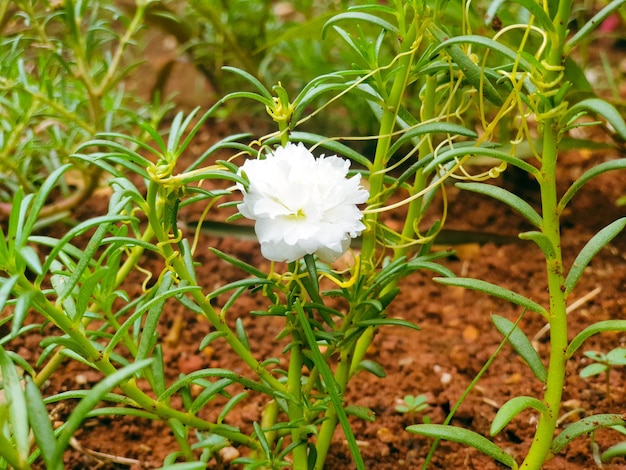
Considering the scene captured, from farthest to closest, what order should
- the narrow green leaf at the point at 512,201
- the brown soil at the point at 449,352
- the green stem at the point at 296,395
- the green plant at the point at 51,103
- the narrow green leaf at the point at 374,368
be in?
the green plant at the point at 51,103 < the brown soil at the point at 449,352 < the narrow green leaf at the point at 374,368 < the green stem at the point at 296,395 < the narrow green leaf at the point at 512,201

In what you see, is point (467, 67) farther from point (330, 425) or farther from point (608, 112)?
point (330, 425)

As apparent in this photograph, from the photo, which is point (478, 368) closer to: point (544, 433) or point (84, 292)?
point (544, 433)

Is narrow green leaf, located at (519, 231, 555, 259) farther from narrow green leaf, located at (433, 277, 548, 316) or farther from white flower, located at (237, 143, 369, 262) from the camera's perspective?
white flower, located at (237, 143, 369, 262)

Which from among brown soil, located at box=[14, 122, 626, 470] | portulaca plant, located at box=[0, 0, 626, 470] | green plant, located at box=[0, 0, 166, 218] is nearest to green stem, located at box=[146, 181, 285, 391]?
portulaca plant, located at box=[0, 0, 626, 470]

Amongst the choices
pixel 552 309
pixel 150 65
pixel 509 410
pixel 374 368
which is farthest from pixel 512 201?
pixel 150 65

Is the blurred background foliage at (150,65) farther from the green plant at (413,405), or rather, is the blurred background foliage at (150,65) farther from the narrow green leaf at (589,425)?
the green plant at (413,405)


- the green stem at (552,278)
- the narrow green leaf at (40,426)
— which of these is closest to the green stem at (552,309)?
the green stem at (552,278)
